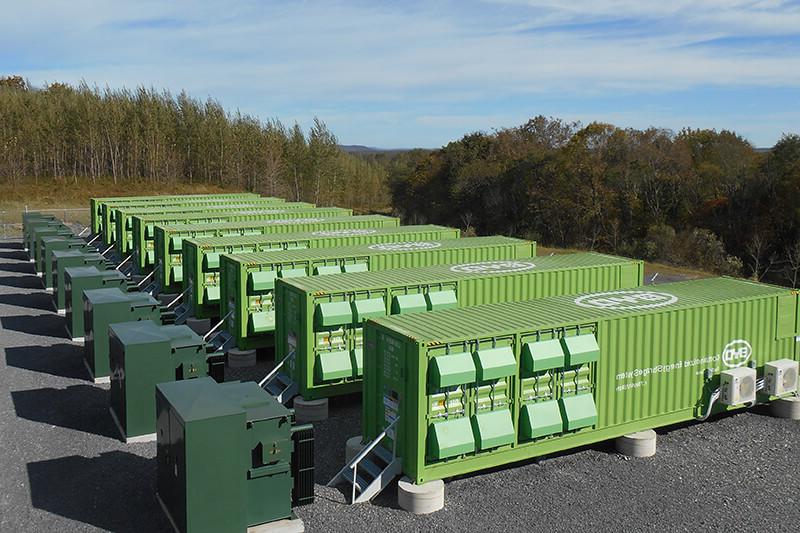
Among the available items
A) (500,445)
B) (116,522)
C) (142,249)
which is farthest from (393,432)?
(142,249)

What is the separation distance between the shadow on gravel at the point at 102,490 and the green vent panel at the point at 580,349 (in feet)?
19.1

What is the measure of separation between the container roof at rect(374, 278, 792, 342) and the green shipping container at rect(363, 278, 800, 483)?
0.03m

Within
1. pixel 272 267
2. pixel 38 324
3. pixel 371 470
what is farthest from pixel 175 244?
pixel 371 470

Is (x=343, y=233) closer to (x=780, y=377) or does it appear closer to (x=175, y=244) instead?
(x=175, y=244)

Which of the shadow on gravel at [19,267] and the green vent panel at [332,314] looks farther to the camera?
the shadow on gravel at [19,267]

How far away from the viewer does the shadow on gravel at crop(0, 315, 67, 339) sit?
18802mm

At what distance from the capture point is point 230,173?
2318 inches

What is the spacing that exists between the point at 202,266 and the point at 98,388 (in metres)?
4.43

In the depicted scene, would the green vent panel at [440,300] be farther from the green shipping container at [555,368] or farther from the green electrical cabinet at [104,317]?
the green electrical cabinet at [104,317]

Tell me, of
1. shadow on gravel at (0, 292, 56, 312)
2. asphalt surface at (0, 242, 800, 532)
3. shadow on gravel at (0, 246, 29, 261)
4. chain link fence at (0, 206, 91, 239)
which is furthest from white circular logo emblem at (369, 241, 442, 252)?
chain link fence at (0, 206, 91, 239)

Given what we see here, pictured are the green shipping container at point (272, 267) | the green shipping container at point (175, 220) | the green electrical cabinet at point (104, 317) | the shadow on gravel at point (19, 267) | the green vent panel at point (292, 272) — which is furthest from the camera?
the shadow on gravel at point (19, 267)

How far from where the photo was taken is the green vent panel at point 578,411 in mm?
10695

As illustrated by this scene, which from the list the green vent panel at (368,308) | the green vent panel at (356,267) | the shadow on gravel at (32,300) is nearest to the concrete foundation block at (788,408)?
the green vent panel at (368,308)

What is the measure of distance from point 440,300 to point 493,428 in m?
3.84
